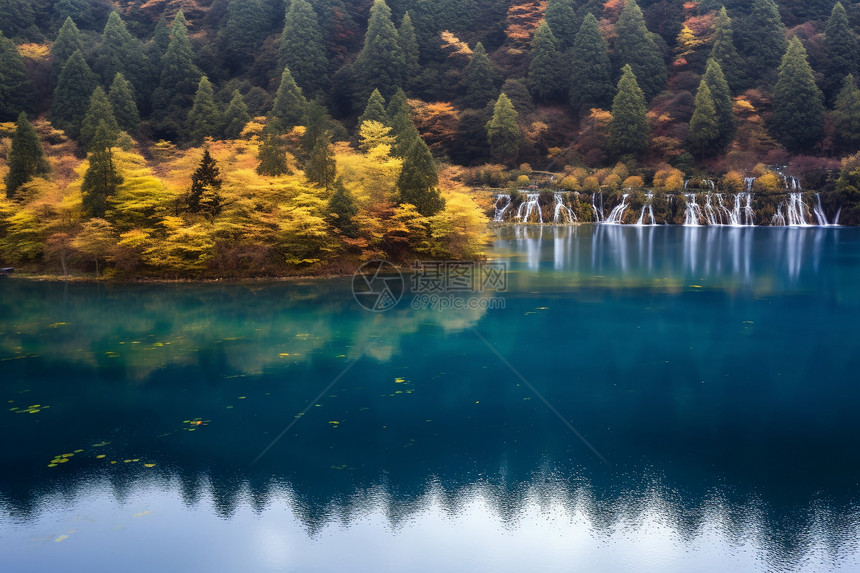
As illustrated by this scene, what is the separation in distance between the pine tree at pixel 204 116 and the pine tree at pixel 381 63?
9.22 meters

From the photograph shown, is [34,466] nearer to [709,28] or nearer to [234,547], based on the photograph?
[234,547]

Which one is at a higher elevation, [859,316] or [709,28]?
[709,28]

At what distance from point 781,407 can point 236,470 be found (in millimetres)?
5624

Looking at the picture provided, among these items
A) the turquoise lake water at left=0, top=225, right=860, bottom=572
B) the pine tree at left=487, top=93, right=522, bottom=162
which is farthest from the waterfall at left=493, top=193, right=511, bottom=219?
the turquoise lake water at left=0, top=225, right=860, bottom=572

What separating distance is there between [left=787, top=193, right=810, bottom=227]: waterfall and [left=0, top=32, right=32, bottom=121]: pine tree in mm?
40635

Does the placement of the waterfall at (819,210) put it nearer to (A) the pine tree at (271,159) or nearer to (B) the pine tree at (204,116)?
(A) the pine tree at (271,159)

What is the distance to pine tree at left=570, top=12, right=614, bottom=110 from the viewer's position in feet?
141

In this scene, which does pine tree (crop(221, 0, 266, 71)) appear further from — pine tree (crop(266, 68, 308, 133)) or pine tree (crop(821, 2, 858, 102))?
pine tree (crop(821, 2, 858, 102))

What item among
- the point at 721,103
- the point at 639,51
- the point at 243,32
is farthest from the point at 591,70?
the point at 243,32

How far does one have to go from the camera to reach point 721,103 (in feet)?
126

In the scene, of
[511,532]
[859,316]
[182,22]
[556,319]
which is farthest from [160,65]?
[511,532]

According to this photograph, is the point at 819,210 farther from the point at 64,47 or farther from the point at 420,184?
the point at 64,47

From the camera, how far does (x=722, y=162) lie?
38.0 meters

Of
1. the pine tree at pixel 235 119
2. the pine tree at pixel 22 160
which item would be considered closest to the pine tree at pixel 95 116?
the pine tree at pixel 235 119
